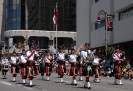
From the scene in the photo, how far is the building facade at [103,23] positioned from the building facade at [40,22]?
18931mm

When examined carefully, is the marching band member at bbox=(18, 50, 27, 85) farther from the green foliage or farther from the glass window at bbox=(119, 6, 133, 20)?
the glass window at bbox=(119, 6, 133, 20)

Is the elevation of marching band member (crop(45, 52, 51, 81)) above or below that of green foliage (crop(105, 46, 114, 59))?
below

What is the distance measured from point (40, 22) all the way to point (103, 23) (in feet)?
99.8

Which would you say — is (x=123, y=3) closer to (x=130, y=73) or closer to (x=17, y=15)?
(x=130, y=73)

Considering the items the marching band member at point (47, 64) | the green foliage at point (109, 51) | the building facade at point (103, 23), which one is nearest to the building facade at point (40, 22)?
the building facade at point (103, 23)

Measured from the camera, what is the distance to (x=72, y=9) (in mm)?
79812

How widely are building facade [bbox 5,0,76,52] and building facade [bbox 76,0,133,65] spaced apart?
18931mm

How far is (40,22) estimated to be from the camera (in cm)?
7638

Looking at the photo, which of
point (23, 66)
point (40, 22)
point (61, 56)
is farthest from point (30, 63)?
point (40, 22)

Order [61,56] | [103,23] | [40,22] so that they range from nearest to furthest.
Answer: [61,56] < [103,23] < [40,22]

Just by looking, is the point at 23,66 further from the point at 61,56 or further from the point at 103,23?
the point at 103,23

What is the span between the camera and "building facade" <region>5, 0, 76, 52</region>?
76.6m

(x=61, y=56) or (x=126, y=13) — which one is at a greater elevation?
(x=126, y=13)

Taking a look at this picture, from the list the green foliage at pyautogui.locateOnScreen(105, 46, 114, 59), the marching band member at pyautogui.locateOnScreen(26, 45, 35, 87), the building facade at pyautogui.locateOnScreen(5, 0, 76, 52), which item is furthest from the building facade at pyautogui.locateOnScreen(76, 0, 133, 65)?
the marching band member at pyautogui.locateOnScreen(26, 45, 35, 87)
